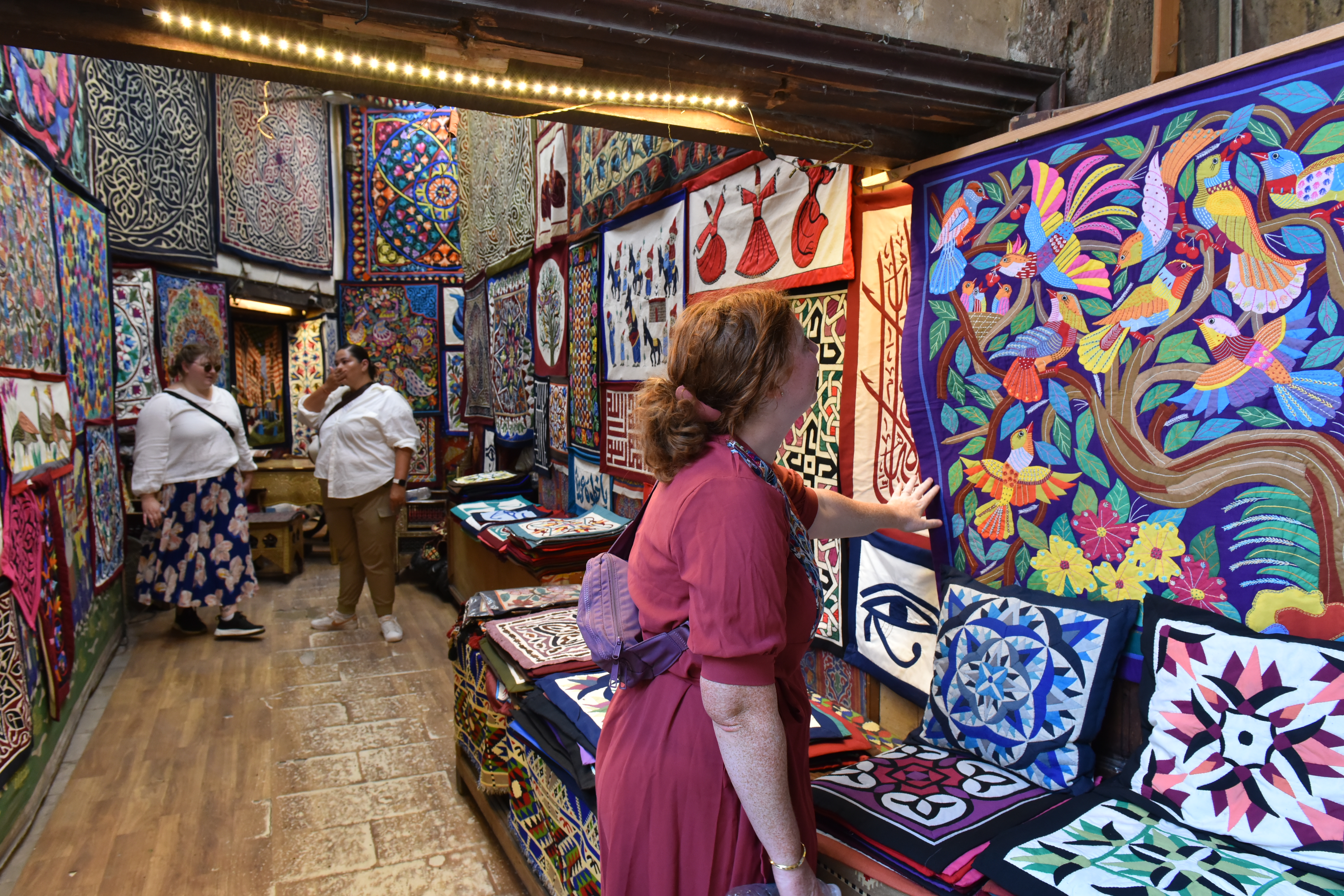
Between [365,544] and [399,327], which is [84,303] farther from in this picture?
[399,327]

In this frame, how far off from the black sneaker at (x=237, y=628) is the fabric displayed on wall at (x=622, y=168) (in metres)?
3.11

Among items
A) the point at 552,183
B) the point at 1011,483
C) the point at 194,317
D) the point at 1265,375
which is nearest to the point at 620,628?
the point at 1011,483

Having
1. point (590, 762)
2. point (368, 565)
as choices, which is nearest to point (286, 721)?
point (368, 565)

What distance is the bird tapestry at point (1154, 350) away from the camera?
125cm

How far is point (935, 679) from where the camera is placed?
1769 mm

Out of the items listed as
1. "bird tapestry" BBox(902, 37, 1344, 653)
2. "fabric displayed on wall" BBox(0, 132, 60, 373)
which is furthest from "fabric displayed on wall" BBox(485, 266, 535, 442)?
"bird tapestry" BBox(902, 37, 1344, 653)

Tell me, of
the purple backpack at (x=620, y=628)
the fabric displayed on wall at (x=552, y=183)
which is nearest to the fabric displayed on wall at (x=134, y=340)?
the fabric displayed on wall at (x=552, y=183)

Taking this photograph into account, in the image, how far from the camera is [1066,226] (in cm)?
161

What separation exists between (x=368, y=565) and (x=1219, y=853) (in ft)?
14.8

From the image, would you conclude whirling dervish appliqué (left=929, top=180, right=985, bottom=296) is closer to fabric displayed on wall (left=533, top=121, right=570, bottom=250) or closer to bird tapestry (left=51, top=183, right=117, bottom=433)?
fabric displayed on wall (left=533, top=121, right=570, bottom=250)

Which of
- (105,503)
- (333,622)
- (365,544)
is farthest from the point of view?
(333,622)

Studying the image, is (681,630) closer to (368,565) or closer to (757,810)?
(757,810)

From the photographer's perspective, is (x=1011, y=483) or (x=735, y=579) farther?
(x=1011, y=483)

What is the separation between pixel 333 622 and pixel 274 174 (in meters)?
4.81
